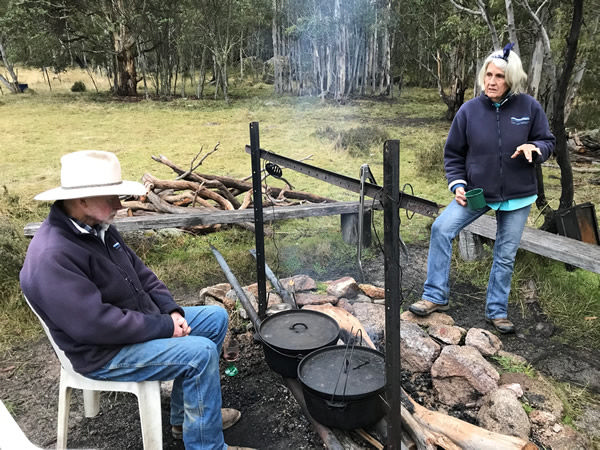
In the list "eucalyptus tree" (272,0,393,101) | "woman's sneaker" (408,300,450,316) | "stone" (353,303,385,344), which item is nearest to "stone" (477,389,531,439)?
"stone" (353,303,385,344)

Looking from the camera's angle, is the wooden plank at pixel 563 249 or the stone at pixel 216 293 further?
the stone at pixel 216 293

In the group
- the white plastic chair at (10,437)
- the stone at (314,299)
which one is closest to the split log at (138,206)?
the stone at (314,299)

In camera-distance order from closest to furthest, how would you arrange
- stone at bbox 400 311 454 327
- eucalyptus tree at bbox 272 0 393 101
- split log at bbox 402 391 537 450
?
split log at bbox 402 391 537 450
stone at bbox 400 311 454 327
eucalyptus tree at bbox 272 0 393 101

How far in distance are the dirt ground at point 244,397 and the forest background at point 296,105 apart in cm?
25

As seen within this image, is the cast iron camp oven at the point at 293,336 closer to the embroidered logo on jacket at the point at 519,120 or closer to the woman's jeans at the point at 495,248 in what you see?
the woman's jeans at the point at 495,248

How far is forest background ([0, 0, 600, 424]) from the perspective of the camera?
443 centimetres

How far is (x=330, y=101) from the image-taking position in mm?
21000

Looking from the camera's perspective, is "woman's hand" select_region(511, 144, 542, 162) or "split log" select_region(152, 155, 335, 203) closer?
"woman's hand" select_region(511, 144, 542, 162)

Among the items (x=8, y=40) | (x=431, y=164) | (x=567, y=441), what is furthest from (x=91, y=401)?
(x=8, y=40)

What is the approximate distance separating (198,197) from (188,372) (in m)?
4.30

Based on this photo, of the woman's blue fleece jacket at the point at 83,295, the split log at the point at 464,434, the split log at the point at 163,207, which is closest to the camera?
the woman's blue fleece jacket at the point at 83,295

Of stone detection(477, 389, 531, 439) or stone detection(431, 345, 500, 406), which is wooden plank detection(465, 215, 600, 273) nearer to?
stone detection(431, 345, 500, 406)

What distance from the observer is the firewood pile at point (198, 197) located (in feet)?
18.2

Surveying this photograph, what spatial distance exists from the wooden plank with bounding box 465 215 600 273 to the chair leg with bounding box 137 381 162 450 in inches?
124
